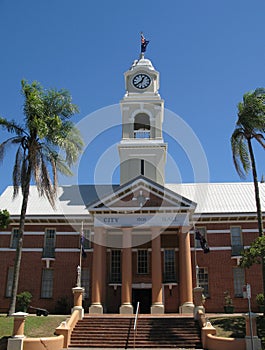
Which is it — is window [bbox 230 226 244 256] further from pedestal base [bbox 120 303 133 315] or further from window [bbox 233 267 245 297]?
pedestal base [bbox 120 303 133 315]

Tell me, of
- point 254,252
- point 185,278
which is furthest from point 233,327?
point 185,278

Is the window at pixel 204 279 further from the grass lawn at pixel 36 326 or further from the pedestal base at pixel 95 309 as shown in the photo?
the grass lawn at pixel 36 326

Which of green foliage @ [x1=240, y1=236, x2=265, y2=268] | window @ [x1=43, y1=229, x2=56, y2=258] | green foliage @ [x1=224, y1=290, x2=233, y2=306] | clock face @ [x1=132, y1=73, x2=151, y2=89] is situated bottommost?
green foliage @ [x1=224, y1=290, x2=233, y2=306]

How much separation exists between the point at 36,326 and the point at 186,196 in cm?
2148

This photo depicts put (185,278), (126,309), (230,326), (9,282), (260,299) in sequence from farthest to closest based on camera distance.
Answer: (9,282), (260,299), (185,278), (126,309), (230,326)

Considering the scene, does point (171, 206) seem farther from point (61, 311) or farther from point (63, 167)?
point (61, 311)

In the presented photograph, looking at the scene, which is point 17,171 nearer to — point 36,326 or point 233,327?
point 36,326

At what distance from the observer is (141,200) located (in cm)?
3120

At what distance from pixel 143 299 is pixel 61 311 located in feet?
22.3

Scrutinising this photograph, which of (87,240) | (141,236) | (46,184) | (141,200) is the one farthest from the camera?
(87,240)

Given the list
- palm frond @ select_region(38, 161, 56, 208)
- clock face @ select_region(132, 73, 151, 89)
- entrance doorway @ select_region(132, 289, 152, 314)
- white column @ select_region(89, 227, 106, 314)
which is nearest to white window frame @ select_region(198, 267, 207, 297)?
entrance doorway @ select_region(132, 289, 152, 314)

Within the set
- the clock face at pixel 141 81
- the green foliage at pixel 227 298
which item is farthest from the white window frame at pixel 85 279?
the clock face at pixel 141 81

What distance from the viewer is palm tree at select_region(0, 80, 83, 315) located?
2602 cm

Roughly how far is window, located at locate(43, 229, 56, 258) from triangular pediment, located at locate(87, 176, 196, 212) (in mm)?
7805
